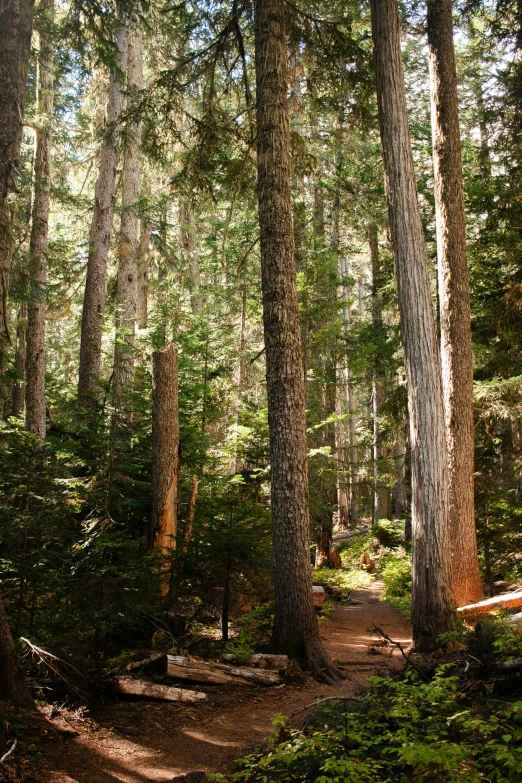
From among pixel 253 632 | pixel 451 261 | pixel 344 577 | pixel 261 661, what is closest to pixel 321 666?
pixel 261 661

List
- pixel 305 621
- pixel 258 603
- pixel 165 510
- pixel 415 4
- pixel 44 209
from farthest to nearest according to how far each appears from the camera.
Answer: pixel 44 209 < pixel 258 603 < pixel 415 4 < pixel 165 510 < pixel 305 621

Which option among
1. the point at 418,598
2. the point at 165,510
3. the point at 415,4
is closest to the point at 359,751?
the point at 418,598

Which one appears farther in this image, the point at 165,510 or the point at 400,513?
the point at 400,513

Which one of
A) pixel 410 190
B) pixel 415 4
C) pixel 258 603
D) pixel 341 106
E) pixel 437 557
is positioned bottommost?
pixel 258 603

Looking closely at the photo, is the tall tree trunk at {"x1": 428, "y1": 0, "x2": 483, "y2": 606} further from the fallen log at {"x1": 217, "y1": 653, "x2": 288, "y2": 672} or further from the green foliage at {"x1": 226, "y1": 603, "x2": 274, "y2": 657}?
the fallen log at {"x1": 217, "y1": 653, "x2": 288, "y2": 672}

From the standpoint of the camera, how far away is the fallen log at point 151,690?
652 cm

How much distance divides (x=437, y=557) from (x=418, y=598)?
651 mm

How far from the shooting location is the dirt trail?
16.3ft

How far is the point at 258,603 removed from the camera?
12.2 metres

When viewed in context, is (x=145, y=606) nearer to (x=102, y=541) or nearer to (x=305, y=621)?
(x=102, y=541)

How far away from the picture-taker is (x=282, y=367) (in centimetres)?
823

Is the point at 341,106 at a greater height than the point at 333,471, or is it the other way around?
the point at 341,106

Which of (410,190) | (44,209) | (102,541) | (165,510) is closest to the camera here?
(102,541)

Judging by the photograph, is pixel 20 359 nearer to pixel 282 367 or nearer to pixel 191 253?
pixel 191 253
